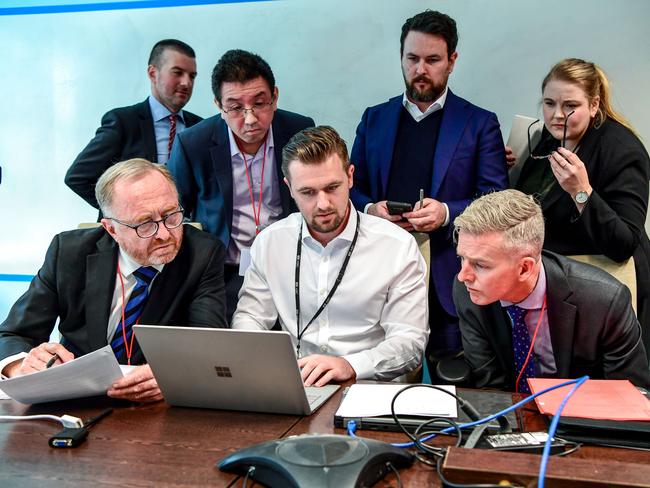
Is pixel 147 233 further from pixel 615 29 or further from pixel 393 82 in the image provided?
pixel 615 29

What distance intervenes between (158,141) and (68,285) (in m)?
1.58

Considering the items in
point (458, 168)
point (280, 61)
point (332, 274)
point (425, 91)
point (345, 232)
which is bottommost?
point (332, 274)

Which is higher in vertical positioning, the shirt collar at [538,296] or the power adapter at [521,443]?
the shirt collar at [538,296]

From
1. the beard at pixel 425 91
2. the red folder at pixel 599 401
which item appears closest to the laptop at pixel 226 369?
the red folder at pixel 599 401

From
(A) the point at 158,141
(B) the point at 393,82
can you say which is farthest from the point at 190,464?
(B) the point at 393,82

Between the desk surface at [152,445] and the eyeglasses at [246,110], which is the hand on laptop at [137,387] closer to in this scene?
the desk surface at [152,445]

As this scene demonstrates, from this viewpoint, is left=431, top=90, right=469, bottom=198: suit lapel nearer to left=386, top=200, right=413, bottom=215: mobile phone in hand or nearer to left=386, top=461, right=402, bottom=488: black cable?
left=386, top=200, right=413, bottom=215: mobile phone in hand

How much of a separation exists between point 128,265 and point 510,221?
1.34 metres

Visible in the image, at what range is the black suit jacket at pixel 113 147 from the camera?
3785mm

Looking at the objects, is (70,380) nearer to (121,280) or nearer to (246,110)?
(121,280)

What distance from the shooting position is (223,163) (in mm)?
3404

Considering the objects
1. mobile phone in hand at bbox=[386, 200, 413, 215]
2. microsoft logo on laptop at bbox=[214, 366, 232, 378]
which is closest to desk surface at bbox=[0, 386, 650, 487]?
microsoft logo on laptop at bbox=[214, 366, 232, 378]

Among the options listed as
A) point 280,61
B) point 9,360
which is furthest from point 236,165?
point 9,360

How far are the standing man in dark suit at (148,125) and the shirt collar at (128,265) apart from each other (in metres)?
1.32
